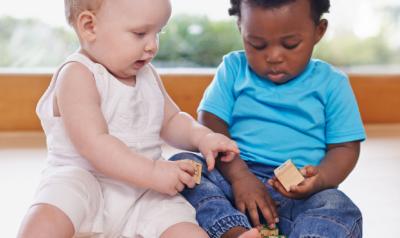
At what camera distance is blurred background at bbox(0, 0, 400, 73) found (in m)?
2.37

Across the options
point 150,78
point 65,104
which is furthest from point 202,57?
point 65,104

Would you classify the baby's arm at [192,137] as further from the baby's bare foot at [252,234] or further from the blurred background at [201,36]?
the blurred background at [201,36]

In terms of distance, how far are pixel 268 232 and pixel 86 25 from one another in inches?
16.8

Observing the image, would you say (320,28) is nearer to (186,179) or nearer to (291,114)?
(291,114)

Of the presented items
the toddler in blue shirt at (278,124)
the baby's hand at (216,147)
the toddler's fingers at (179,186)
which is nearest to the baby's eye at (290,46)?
the toddler in blue shirt at (278,124)

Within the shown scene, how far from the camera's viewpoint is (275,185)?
42.6 inches

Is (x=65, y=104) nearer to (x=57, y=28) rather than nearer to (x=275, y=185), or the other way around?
(x=275, y=185)

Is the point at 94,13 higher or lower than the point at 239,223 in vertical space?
higher

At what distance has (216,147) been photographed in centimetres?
112

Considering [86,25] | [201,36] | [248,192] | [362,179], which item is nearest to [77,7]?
[86,25]

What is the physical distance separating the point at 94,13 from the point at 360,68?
164 centimetres

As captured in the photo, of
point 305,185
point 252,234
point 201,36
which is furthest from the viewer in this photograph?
point 201,36

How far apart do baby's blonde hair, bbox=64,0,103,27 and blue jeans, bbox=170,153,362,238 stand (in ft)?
1.08

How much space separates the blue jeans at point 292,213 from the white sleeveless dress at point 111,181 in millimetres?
30
